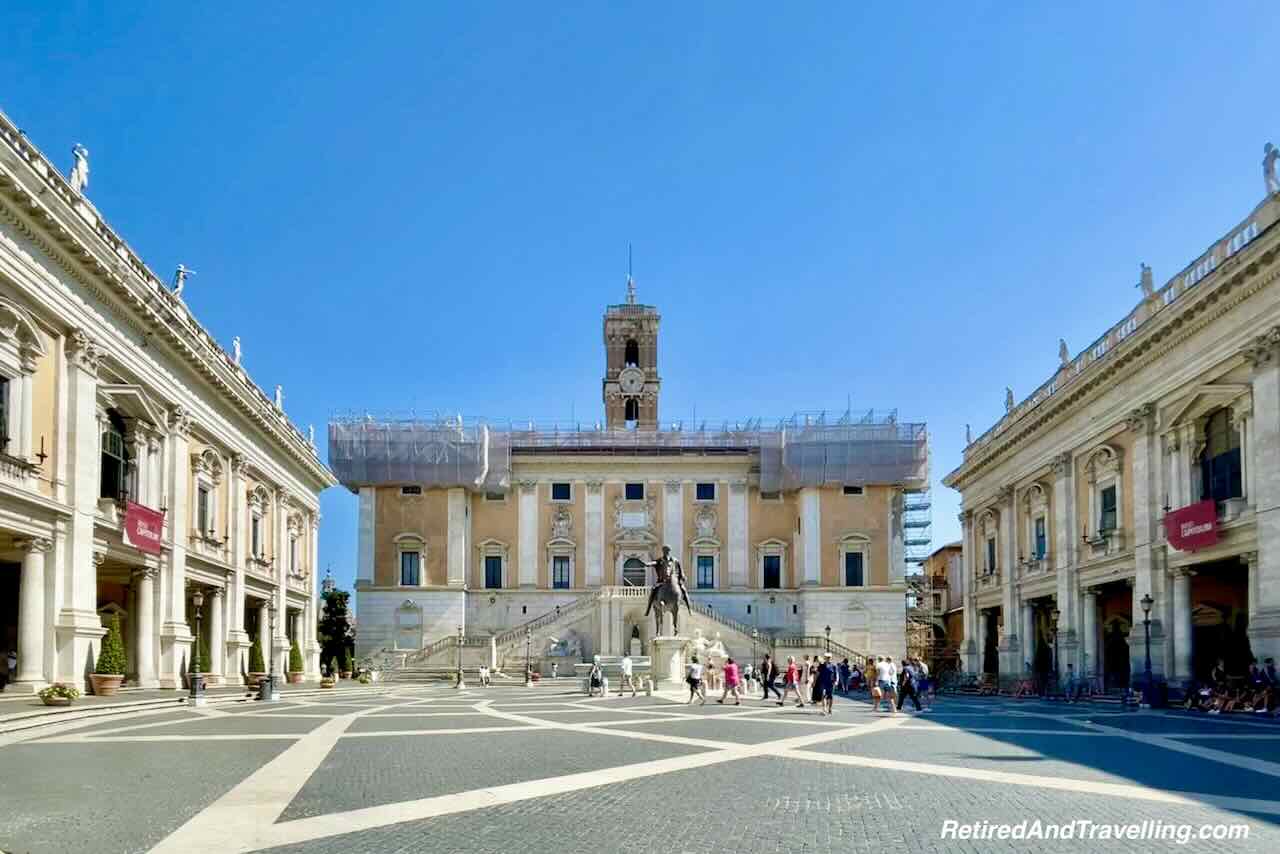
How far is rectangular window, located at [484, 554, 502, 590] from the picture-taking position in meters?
77.1

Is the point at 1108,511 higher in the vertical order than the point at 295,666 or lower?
higher

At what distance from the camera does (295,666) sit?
54312 mm

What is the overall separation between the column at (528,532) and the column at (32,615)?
1913 inches

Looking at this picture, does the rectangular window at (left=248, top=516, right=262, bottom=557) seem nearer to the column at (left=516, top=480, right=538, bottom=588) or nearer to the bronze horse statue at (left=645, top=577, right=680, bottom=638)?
the bronze horse statue at (left=645, top=577, right=680, bottom=638)

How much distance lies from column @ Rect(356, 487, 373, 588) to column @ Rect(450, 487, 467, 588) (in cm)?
179

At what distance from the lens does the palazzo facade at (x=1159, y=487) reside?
3111 centimetres

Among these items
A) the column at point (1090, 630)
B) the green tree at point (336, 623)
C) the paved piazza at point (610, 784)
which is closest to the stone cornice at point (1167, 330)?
the column at point (1090, 630)

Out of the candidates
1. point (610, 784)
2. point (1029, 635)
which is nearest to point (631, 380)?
point (1029, 635)

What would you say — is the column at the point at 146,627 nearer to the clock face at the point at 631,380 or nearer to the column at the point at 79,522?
the column at the point at 79,522

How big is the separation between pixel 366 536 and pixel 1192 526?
172ft

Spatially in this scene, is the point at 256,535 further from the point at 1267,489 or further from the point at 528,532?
the point at 1267,489

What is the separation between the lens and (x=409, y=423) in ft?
256

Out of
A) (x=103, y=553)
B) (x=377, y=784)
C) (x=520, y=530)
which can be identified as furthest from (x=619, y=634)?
(x=377, y=784)

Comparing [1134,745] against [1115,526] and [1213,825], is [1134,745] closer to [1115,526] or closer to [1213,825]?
[1213,825]
